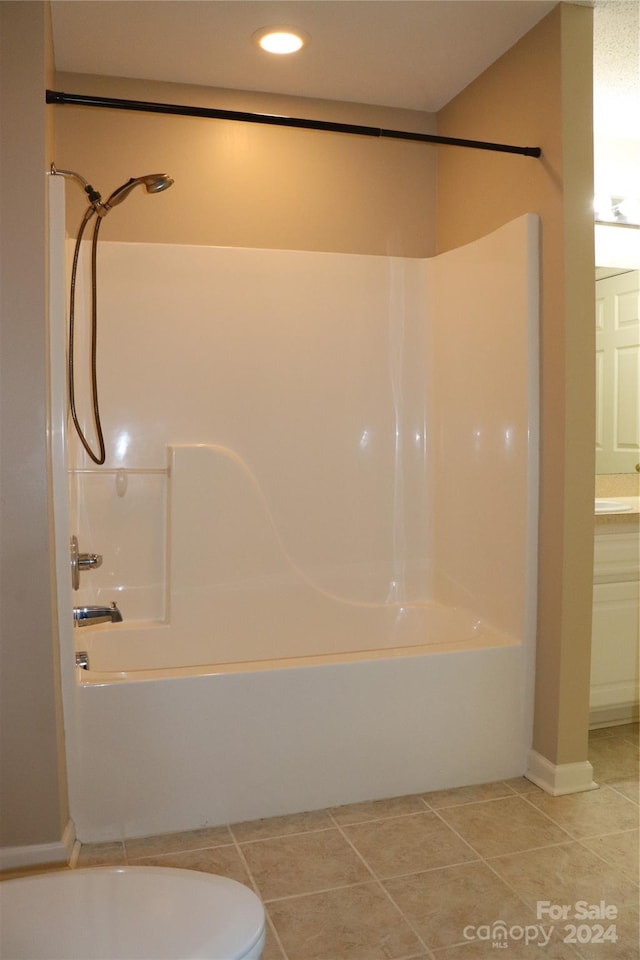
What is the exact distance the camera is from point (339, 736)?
249cm

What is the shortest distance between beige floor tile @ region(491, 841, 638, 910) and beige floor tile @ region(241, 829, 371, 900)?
1.30 feet

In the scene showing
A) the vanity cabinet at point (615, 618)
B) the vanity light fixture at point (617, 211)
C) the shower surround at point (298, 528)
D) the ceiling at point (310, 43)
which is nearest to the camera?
the shower surround at point (298, 528)

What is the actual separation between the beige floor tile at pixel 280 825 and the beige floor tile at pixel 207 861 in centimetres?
9

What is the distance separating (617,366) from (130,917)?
308 cm

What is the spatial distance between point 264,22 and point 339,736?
227cm

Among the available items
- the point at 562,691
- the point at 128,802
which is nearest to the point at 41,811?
the point at 128,802

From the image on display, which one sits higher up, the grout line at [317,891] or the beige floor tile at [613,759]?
the beige floor tile at [613,759]

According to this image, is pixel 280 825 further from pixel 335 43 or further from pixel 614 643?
pixel 335 43

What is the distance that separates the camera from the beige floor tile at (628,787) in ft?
8.47

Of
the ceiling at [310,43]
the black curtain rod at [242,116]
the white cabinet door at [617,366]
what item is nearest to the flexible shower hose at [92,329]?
the black curtain rod at [242,116]

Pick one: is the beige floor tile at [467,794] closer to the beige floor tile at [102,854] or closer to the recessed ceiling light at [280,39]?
the beige floor tile at [102,854]

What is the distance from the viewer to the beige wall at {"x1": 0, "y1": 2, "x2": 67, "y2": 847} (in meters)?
2.09

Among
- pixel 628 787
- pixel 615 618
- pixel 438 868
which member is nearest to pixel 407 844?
pixel 438 868

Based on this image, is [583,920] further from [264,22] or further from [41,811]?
[264,22]
